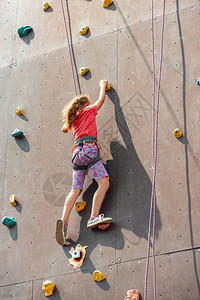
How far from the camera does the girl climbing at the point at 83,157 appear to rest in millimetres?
4219

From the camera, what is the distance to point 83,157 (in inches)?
169

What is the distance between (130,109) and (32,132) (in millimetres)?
1009

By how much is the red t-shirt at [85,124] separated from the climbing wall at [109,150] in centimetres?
24

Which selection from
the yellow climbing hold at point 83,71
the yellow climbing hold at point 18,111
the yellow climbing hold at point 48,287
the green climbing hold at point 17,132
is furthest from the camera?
the yellow climbing hold at point 18,111

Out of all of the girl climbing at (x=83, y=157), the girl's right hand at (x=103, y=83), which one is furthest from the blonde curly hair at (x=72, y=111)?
the girl's right hand at (x=103, y=83)

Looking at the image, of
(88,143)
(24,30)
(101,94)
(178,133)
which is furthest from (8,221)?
(24,30)

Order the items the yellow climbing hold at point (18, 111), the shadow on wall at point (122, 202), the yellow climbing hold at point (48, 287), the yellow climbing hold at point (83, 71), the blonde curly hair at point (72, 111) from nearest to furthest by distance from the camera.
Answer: the shadow on wall at point (122, 202), the yellow climbing hold at point (48, 287), the blonde curly hair at point (72, 111), the yellow climbing hold at point (83, 71), the yellow climbing hold at point (18, 111)

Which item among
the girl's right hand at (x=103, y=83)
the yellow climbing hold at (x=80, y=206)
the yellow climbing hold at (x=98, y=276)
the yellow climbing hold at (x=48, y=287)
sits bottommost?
the yellow climbing hold at (x=48, y=287)

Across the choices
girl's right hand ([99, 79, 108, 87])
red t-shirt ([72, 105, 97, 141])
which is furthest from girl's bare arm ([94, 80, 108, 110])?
red t-shirt ([72, 105, 97, 141])

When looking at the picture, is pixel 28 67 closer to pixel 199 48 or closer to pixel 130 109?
pixel 130 109

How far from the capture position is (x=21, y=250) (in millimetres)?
4566

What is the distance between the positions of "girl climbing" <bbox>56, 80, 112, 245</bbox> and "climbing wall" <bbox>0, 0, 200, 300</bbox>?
136 mm

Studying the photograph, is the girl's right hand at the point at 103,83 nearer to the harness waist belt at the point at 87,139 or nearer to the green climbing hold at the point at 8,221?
the harness waist belt at the point at 87,139

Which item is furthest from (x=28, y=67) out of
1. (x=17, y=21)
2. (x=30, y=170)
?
(x=30, y=170)
